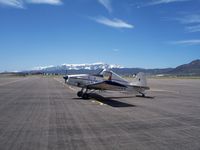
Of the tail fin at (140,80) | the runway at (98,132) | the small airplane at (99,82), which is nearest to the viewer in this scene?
the runway at (98,132)

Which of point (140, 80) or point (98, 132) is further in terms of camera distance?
point (140, 80)

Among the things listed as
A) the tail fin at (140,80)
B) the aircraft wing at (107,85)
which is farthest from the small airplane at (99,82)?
the tail fin at (140,80)

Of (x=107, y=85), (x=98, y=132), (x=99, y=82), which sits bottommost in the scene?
(x=98, y=132)

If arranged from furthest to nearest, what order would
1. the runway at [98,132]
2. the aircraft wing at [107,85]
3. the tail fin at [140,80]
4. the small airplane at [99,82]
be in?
the tail fin at [140,80]
the small airplane at [99,82]
the aircraft wing at [107,85]
the runway at [98,132]

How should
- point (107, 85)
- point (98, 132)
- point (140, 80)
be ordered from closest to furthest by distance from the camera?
1. point (98, 132)
2. point (107, 85)
3. point (140, 80)

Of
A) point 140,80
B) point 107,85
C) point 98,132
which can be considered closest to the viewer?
point 98,132

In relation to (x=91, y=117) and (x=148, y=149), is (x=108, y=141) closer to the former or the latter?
(x=148, y=149)

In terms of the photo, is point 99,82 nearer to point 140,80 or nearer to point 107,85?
point 107,85

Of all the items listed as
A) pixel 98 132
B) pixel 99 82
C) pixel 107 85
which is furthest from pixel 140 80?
pixel 98 132

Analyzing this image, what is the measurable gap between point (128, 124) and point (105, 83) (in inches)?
397

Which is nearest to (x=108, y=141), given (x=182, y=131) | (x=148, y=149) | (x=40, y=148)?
(x=148, y=149)

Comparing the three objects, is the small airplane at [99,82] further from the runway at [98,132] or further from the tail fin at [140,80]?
the runway at [98,132]

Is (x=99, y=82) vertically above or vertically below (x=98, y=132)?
above

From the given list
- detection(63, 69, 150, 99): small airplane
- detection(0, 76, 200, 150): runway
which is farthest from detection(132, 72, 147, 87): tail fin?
detection(0, 76, 200, 150): runway
